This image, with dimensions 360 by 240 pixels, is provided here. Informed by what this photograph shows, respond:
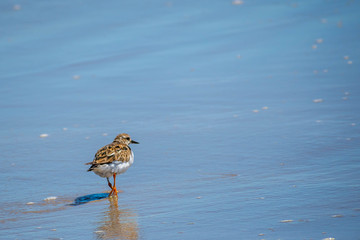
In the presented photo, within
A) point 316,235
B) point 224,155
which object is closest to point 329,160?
point 224,155

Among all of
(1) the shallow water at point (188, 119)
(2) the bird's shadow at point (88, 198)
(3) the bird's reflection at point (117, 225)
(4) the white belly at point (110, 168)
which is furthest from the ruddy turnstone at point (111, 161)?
(3) the bird's reflection at point (117, 225)

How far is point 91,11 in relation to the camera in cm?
1836

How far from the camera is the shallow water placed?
6.07m

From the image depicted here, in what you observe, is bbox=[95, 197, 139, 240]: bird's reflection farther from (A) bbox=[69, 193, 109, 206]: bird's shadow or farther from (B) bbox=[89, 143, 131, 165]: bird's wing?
(B) bbox=[89, 143, 131, 165]: bird's wing

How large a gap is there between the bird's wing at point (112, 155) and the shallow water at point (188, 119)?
1.34 feet

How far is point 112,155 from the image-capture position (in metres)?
7.12

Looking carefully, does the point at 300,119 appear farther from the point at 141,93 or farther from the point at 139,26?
the point at 139,26

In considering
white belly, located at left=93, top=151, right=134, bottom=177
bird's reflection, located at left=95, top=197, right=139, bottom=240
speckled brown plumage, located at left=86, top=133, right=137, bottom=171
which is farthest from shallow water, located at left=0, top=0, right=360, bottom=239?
speckled brown plumage, located at left=86, top=133, right=137, bottom=171

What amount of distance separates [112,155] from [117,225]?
4.19 feet

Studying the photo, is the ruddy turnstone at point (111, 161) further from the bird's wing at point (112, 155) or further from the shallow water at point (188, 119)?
the shallow water at point (188, 119)

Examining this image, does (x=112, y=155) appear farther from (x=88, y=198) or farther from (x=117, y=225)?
(x=117, y=225)

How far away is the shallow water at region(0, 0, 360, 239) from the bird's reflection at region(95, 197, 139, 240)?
2cm

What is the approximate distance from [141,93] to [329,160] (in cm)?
469

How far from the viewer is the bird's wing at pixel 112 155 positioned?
23.2ft
